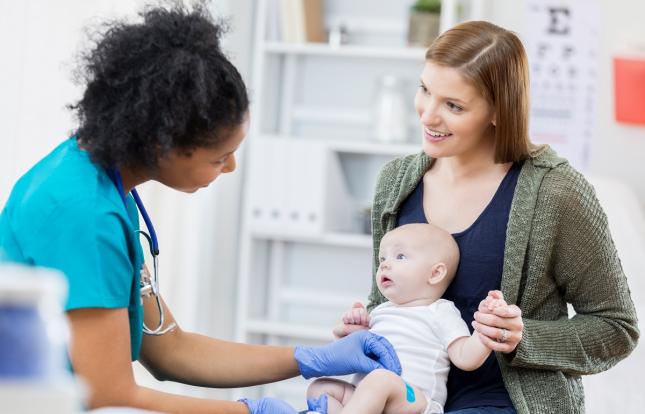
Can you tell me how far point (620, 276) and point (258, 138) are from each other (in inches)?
71.8

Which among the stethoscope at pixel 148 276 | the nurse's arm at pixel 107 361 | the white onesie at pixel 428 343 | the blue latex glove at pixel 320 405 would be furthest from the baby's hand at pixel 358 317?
the nurse's arm at pixel 107 361

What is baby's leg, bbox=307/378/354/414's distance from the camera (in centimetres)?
148

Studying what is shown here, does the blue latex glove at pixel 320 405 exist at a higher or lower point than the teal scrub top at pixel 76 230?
lower

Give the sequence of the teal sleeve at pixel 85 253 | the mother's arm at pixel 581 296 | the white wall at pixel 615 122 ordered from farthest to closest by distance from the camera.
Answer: the white wall at pixel 615 122, the mother's arm at pixel 581 296, the teal sleeve at pixel 85 253

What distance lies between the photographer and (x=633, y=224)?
2.71 m

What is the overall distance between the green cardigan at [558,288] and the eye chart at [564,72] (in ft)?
5.44

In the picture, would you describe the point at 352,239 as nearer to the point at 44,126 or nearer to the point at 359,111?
the point at 359,111

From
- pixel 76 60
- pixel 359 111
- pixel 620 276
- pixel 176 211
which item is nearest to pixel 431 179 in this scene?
pixel 620 276

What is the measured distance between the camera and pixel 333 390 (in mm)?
1497

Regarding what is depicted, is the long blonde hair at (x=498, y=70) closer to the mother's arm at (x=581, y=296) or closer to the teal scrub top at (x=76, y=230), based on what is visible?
the mother's arm at (x=581, y=296)

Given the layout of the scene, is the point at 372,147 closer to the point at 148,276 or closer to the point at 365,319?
the point at 365,319

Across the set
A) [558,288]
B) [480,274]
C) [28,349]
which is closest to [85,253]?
[28,349]

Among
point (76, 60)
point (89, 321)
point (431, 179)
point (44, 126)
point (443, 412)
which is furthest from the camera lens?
point (44, 126)

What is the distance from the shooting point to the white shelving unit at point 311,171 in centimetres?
316
